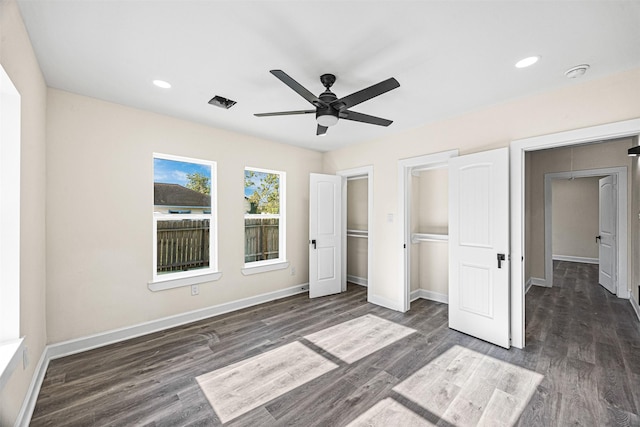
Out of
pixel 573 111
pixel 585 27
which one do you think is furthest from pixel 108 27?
pixel 573 111

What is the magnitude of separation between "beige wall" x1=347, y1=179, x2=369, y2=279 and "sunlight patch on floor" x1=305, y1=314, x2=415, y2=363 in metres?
1.92

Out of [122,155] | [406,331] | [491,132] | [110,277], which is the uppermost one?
[491,132]

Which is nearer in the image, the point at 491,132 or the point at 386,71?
the point at 386,71

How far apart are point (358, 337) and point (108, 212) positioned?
3.10 metres

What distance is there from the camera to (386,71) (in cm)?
229

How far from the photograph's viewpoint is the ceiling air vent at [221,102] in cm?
282

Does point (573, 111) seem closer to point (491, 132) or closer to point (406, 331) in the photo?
point (491, 132)

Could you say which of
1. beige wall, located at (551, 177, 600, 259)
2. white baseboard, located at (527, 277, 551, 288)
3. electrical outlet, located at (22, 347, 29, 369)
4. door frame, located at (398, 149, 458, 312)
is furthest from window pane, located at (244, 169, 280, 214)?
beige wall, located at (551, 177, 600, 259)

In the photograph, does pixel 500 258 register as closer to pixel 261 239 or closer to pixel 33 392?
pixel 261 239

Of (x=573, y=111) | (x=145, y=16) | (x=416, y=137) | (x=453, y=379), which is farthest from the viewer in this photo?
(x=416, y=137)

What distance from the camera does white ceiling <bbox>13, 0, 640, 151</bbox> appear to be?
1.62 meters

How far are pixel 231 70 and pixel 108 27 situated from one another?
0.83 meters

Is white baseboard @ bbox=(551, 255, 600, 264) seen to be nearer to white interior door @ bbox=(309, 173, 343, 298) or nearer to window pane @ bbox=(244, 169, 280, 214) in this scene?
white interior door @ bbox=(309, 173, 343, 298)

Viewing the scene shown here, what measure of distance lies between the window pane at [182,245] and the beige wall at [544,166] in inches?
231
